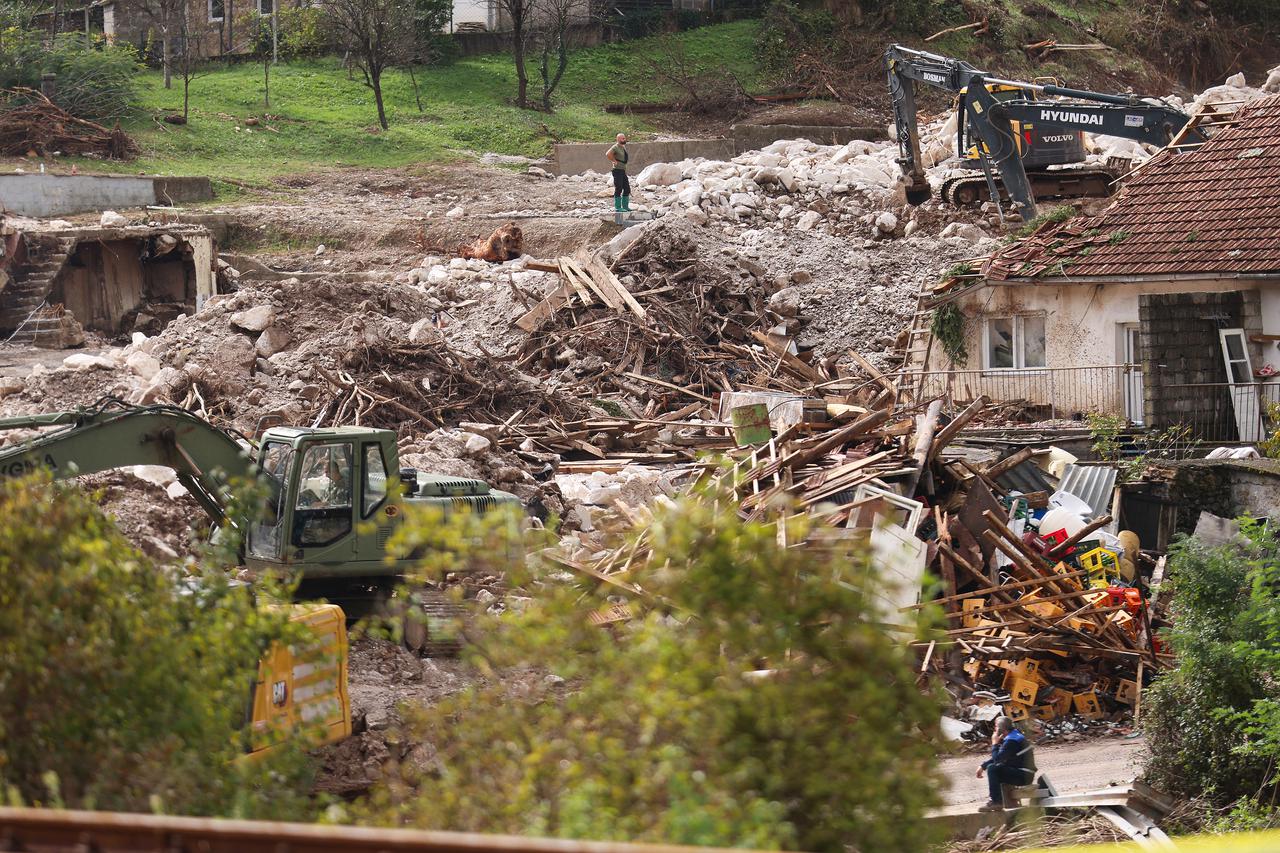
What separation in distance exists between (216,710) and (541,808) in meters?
1.77

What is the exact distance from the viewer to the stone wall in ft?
65.1

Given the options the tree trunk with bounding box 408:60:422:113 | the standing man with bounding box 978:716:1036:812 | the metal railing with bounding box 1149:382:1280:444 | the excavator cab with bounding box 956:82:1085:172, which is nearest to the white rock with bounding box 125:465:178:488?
the standing man with bounding box 978:716:1036:812

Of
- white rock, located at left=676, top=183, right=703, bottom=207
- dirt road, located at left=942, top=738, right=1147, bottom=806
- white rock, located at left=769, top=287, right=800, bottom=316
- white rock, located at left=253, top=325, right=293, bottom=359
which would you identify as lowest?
dirt road, located at left=942, top=738, right=1147, bottom=806

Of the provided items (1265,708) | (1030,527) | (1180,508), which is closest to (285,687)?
(1265,708)

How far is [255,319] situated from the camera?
70.7ft

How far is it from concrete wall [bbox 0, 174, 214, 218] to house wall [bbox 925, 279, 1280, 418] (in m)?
18.3

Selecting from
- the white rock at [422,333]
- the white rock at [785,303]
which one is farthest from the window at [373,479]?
the white rock at [785,303]

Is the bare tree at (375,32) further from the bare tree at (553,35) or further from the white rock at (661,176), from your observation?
the white rock at (661,176)

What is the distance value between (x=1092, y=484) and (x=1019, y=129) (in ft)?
39.1

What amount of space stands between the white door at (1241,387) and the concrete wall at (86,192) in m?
22.6

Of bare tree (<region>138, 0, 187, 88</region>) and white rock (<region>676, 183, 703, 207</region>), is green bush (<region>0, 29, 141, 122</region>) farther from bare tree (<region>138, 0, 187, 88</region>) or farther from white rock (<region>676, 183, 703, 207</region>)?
white rock (<region>676, 183, 703, 207</region>)

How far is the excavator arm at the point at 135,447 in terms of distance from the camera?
11.0 meters

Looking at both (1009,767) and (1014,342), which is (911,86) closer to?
(1014,342)

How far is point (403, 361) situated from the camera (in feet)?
68.1
